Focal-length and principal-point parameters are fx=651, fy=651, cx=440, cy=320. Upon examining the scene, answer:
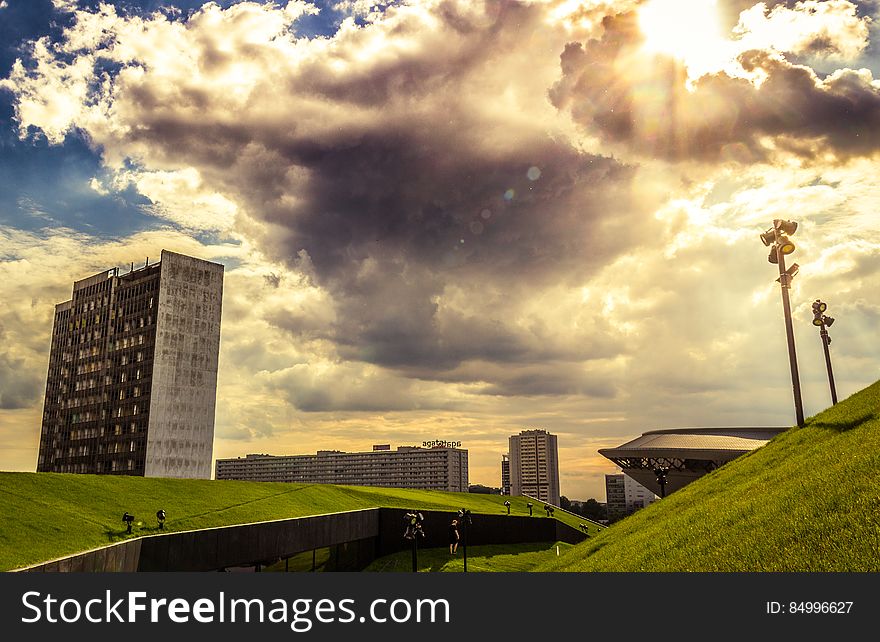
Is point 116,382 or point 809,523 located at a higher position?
point 116,382

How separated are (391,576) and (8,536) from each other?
21.7 m

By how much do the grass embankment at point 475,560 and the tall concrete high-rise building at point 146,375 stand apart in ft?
204

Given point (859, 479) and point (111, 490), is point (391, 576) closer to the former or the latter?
point (859, 479)

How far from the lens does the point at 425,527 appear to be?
49094 mm

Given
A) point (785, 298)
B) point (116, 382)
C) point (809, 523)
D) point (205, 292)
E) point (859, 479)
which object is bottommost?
point (809, 523)

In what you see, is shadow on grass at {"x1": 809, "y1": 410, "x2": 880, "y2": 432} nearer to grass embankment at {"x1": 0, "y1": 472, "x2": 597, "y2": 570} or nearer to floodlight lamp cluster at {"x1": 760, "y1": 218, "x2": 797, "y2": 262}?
floodlight lamp cluster at {"x1": 760, "y1": 218, "x2": 797, "y2": 262}

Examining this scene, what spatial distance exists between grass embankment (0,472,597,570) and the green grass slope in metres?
20.1

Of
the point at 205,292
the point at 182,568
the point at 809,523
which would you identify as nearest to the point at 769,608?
the point at 809,523

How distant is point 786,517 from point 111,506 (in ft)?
105

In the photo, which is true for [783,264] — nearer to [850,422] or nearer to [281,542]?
[850,422]

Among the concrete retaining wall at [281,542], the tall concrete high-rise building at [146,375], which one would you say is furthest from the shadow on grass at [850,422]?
the tall concrete high-rise building at [146,375]

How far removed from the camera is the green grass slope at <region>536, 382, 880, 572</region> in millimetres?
12516

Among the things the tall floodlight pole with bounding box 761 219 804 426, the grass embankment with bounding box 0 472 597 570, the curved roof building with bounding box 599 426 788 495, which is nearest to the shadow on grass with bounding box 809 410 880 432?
the tall floodlight pole with bounding box 761 219 804 426

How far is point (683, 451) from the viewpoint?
76.9m
